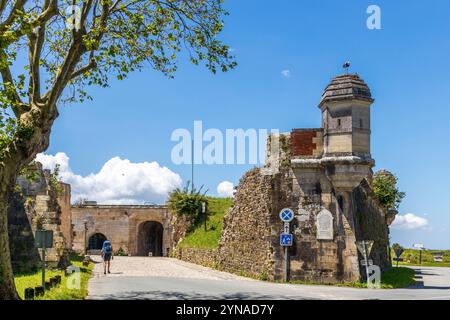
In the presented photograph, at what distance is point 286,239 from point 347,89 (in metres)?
5.69

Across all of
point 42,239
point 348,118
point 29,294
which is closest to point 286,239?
point 348,118

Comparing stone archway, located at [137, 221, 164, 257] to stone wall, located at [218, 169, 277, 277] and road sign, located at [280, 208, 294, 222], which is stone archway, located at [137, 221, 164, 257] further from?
road sign, located at [280, 208, 294, 222]

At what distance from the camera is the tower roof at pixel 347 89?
17875 millimetres

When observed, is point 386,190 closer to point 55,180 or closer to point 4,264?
point 55,180

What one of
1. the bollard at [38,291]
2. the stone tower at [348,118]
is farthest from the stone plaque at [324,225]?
the bollard at [38,291]

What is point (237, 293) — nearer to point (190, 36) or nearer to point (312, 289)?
point (312, 289)

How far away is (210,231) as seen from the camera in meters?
34.9

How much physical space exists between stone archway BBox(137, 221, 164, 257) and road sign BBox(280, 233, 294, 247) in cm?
3072

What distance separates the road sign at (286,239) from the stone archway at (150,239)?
30716mm

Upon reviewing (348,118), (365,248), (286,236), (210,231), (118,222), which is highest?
(348,118)

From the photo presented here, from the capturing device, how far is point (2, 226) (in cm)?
1048

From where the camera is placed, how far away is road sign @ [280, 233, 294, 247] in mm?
18578

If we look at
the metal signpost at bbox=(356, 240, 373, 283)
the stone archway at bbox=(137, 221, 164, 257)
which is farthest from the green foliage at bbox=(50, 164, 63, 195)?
the stone archway at bbox=(137, 221, 164, 257)

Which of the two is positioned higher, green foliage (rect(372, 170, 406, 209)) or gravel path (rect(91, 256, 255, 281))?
green foliage (rect(372, 170, 406, 209))
